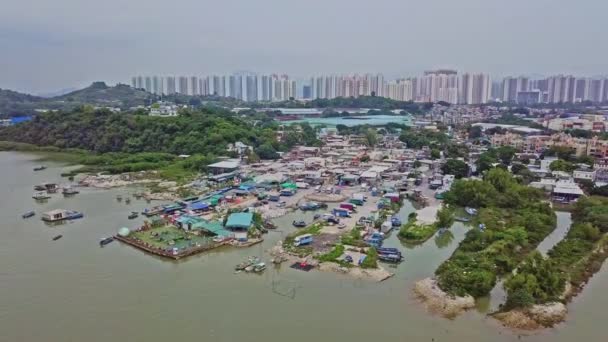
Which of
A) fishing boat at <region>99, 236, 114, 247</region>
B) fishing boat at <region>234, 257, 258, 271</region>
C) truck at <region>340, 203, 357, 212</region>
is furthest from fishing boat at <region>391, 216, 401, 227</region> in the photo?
fishing boat at <region>99, 236, 114, 247</region>

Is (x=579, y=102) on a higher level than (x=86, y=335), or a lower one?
higher

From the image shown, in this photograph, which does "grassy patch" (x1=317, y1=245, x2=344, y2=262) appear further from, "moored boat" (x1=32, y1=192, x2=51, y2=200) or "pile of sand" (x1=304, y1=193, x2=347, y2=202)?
"moored boat" (x1=32, y1=192, x2=51, y2=200)

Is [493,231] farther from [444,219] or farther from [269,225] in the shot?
[269,225]

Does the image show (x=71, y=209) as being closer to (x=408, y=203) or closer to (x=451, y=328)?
(x=408, y=203)

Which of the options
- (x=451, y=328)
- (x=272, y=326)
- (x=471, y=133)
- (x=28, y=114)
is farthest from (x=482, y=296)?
(x=28, y=114)

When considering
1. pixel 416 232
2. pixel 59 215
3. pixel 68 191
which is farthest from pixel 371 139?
pixel 59 215

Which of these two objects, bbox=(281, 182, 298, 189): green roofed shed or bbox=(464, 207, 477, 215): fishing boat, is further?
bbox=(281, 182, 298, 189): green roofed shed
